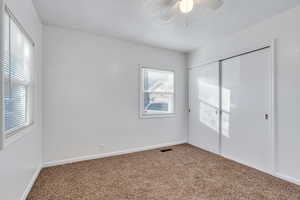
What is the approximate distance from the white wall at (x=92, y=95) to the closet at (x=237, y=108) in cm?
109

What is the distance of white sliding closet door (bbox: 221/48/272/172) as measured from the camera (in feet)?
8.19

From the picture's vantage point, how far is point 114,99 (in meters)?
3.25

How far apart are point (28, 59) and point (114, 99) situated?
5.26 ft

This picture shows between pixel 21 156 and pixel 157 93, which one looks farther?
pixel 157 93

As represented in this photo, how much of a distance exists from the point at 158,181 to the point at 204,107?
7.04ft

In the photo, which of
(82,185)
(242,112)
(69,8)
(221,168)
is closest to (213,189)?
(221,168)

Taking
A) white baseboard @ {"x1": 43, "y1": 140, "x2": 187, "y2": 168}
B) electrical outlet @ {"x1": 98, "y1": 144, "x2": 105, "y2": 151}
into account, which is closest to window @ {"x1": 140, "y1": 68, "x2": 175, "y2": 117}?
white baseboard @ {"x1": 43, "y1": 140, "x2": 187, "y2": 168}

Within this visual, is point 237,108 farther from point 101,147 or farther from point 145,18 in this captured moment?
point 101,147

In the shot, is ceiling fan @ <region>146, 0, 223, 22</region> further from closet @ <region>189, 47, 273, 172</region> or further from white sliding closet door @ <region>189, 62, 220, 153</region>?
white sliding closet door @ <region>189, 62, 220, 153</region>

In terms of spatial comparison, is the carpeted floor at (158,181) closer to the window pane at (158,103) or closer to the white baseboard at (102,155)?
the white baseboard at (102,155)

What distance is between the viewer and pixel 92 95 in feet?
9.92

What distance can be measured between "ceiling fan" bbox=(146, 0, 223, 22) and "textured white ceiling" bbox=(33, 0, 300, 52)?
13 centimetres

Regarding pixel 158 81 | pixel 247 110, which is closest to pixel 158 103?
pixel 158 81

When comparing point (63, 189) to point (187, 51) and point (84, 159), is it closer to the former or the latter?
point (84, 159)
